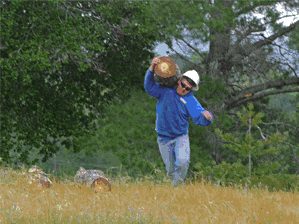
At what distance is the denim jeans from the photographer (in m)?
4.43

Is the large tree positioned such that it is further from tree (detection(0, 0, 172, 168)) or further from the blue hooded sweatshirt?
the blue hooded sweatshirt

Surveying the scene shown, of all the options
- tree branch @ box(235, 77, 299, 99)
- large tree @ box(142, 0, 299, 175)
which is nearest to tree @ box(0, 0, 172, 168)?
large tree @ box(142, 0, 299, 175)

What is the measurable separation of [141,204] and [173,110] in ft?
4.93

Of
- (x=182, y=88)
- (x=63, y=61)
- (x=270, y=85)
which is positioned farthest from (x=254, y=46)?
(x=182, y=88)

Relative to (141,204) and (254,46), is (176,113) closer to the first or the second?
(141,204)

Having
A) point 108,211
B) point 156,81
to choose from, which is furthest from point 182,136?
point 108,211

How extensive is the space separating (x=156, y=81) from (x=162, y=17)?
161 inches

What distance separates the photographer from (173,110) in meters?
4.52

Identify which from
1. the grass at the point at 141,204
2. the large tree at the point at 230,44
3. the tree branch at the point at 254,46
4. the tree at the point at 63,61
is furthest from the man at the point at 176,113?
the tree branch at the point at 254,46

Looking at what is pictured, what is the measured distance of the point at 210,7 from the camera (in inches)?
304

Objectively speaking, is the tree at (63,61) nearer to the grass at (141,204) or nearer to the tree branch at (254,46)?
the tree branch at (254,46)

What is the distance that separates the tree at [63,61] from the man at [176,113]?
3.83 metres

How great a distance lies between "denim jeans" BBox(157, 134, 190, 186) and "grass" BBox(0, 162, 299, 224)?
0.86ft

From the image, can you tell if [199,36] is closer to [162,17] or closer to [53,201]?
[162,17]
